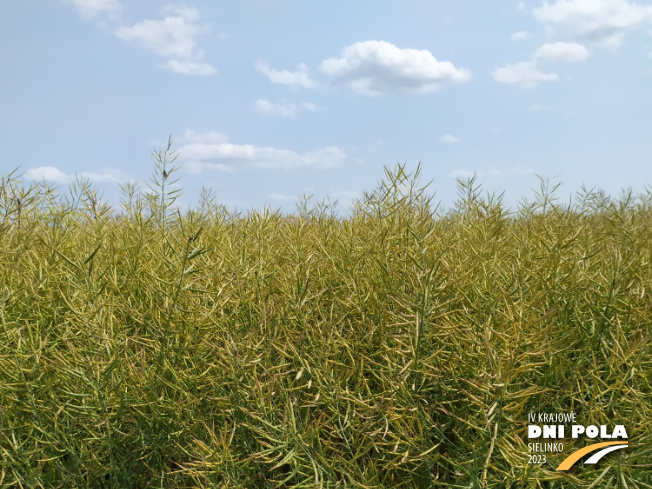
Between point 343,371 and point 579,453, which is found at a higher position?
point 343,371

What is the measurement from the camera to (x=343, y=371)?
1.63 m

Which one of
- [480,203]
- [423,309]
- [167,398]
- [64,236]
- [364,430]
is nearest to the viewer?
[423,309]

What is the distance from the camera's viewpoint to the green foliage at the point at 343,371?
1.51 metres

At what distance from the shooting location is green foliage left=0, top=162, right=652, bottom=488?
59.6 inches

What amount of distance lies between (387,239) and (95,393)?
3.64ft

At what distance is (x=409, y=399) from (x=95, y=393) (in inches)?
40.0

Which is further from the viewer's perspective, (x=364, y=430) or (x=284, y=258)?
(x=284, y=258)

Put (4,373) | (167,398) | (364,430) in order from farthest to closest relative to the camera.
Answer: (4,373), (167,398), (364,430)

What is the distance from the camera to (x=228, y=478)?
5.09 ft

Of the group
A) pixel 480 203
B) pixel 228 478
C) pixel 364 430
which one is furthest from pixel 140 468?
pixel 480 203

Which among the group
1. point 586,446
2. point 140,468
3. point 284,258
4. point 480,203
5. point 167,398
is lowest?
point 140,468

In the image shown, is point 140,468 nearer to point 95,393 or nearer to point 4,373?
point 95,393

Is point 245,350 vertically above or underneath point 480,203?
underneath

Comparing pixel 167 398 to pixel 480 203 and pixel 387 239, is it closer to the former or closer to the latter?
pixel 387 239
